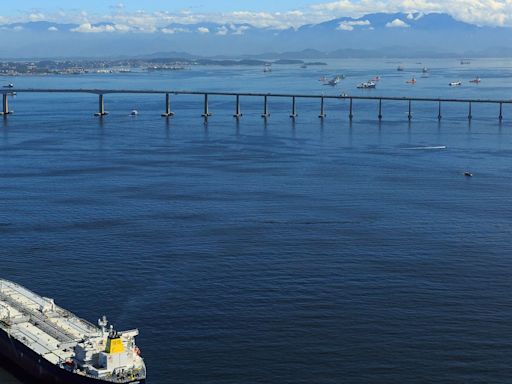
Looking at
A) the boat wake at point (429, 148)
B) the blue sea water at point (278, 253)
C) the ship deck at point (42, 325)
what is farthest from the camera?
the boat wake at point (429, 148)

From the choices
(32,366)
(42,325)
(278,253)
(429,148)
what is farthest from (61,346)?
(429,148)

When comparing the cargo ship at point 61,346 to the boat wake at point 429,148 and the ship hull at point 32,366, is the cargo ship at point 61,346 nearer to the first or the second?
the ship hull at point 32,366

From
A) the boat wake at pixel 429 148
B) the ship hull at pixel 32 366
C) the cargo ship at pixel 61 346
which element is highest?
the boat wake at pixel 429 148

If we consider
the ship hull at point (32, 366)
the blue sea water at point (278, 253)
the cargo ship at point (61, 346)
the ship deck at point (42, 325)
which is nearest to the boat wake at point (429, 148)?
the blue sea water at point (278, 253)

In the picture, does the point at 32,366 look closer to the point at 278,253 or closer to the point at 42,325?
the point at 42,325

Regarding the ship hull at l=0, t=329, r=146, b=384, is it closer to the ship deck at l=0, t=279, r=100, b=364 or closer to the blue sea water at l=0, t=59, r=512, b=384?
the ship deck at l=0, t=279, r=100, b=364

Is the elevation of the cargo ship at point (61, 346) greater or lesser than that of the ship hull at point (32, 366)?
greater

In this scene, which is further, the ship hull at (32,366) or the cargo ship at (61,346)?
the ship hull at (32,366)

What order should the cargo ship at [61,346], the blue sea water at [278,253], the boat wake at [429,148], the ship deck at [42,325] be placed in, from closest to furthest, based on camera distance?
the cargo ship at [61,346] → the ship deck at [42,325] → the blue sea water at [278,253] → the boat wake at [429,148]
